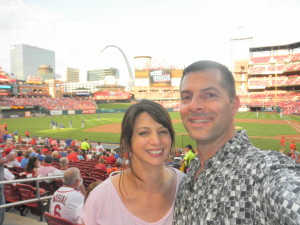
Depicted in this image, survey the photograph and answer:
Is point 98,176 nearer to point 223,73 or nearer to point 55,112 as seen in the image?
point 223,73

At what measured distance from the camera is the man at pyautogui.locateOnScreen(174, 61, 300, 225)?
43.8 inches

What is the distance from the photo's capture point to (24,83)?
10481 cm

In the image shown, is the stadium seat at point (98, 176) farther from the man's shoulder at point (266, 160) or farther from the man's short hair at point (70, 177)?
the man's shoulder at point (266, 160)

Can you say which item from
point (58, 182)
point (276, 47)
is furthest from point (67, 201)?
point (276, 47)

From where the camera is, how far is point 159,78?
300 ft

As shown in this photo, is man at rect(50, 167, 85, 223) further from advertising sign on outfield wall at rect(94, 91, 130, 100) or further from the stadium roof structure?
advertising sign on outfield wall at rect(94, 91, 130, 100)

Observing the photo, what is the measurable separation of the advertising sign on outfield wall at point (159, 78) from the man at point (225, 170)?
89.6 metres

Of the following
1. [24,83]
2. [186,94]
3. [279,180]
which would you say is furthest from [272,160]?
[24,83]

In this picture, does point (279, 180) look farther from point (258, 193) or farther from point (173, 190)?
point (173, 190)

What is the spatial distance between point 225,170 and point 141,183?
108 cm

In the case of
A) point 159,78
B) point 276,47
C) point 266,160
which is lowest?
point 266,160

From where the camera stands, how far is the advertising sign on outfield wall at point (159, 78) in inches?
3568

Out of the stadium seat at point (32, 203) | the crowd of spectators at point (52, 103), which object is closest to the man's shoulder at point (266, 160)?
the stadium seat at point (32, 203)

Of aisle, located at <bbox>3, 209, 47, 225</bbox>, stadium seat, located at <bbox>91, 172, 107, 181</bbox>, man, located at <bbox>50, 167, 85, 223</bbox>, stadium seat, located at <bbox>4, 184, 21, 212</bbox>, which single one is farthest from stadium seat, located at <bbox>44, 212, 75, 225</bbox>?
stadium seat, located at <bbox>91, 172, 107, 181</bbox>
